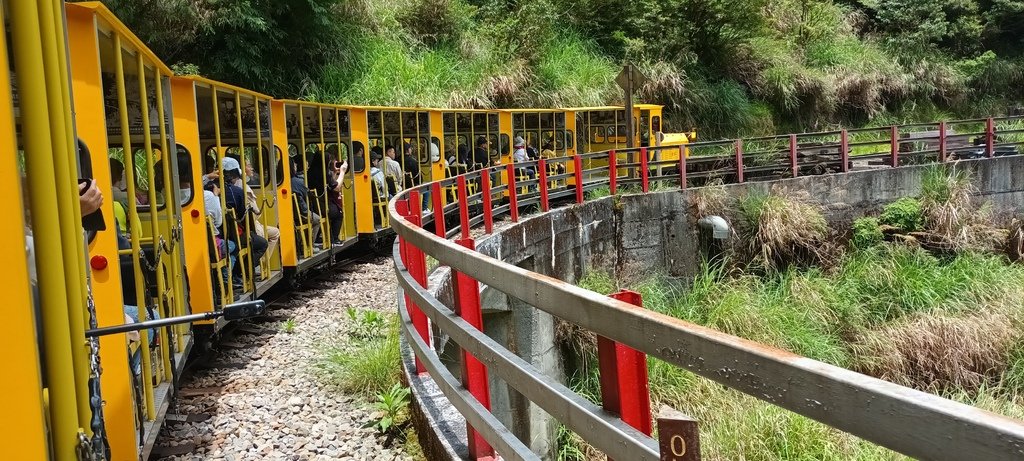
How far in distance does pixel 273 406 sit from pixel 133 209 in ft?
5.74

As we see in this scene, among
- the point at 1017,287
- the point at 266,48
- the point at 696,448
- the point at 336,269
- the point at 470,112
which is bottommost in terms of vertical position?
the point at 1017,287

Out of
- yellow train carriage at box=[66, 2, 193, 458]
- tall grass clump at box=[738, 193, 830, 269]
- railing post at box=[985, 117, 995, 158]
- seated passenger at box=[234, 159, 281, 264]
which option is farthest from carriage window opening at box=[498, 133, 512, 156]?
yellow train carriage at box=[66, 2, 193, 458]

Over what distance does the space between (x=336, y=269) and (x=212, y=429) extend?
7161mm

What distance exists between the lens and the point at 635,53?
28.7 metres

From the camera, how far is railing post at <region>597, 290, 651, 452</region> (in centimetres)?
233

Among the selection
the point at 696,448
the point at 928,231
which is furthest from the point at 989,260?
the point at 696,448

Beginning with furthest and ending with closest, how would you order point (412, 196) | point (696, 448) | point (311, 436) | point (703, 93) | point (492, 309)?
point (703, 93) → point (492, 309) → point (412, 196) → point (311, 436) → point (696, 448)

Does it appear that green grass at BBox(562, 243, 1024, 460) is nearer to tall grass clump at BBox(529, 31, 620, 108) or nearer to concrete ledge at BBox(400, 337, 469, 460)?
concrete ledge at BBox(400, 337, 469, 460)

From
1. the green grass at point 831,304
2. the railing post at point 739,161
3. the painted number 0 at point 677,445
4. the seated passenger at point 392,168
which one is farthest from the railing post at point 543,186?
the painted number 0 at point 677,445

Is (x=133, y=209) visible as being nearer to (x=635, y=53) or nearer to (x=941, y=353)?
(x=941, y=353)

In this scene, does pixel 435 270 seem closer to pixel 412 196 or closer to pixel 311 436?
pixel 412 196

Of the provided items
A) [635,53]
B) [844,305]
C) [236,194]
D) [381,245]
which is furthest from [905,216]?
[635,53]

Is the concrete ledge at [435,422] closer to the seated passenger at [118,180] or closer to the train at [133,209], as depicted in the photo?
the train at [133,209]

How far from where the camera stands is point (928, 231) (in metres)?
16.1
